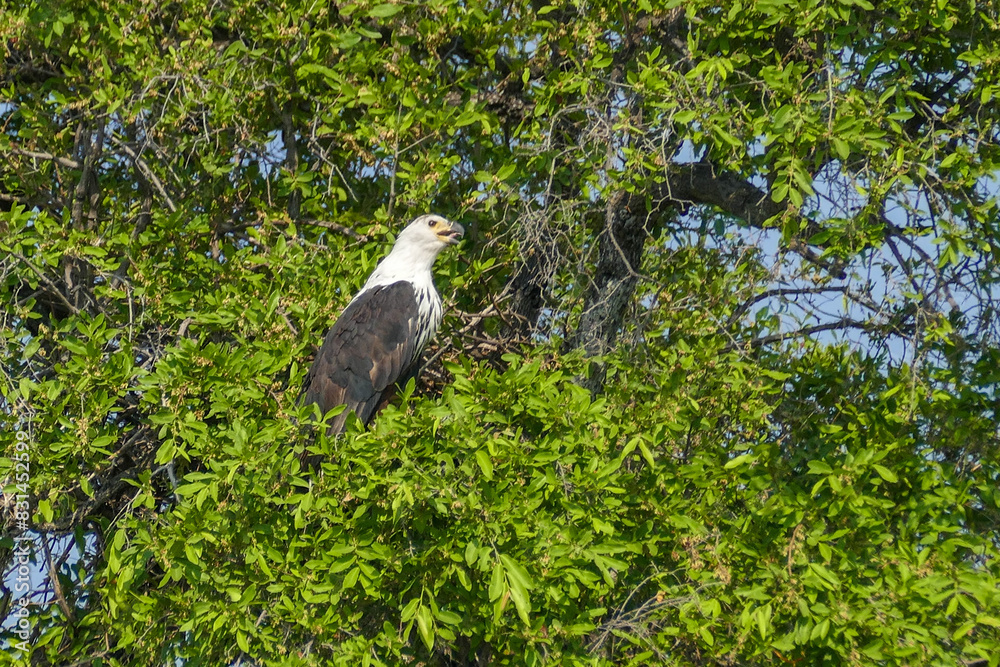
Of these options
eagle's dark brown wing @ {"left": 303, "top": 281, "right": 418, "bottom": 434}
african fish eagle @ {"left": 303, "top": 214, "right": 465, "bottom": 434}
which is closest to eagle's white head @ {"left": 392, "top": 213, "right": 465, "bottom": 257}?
african fish eagle @ {"left": 303, "top": 214, "right": 465, "bottom": 434}

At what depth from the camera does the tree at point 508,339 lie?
11.7 feet

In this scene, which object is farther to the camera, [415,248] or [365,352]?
[415,248]

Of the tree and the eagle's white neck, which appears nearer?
the tree

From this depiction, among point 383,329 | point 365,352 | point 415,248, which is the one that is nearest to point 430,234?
point 415,248

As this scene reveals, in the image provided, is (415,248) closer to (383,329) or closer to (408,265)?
(408,265)

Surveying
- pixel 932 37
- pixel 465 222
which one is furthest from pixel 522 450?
pixel 932 37

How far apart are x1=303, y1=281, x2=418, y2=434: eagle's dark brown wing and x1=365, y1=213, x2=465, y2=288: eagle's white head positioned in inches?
2.4

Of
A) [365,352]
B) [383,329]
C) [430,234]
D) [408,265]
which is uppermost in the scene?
[430,234]

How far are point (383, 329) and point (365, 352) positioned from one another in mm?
139

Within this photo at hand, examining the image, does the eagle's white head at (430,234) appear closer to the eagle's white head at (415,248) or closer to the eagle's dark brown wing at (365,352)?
the eagle's white head at (415,248)

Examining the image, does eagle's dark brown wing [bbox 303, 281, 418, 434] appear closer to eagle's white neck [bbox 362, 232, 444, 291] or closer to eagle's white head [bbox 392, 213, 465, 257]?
eagle's white neck [bbox 362, 232, 444, 291]

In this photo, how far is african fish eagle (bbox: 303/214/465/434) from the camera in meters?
4.91

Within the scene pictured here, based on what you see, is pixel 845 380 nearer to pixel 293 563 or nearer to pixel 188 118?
pixel 293 563

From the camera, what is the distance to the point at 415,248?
5066 mm
